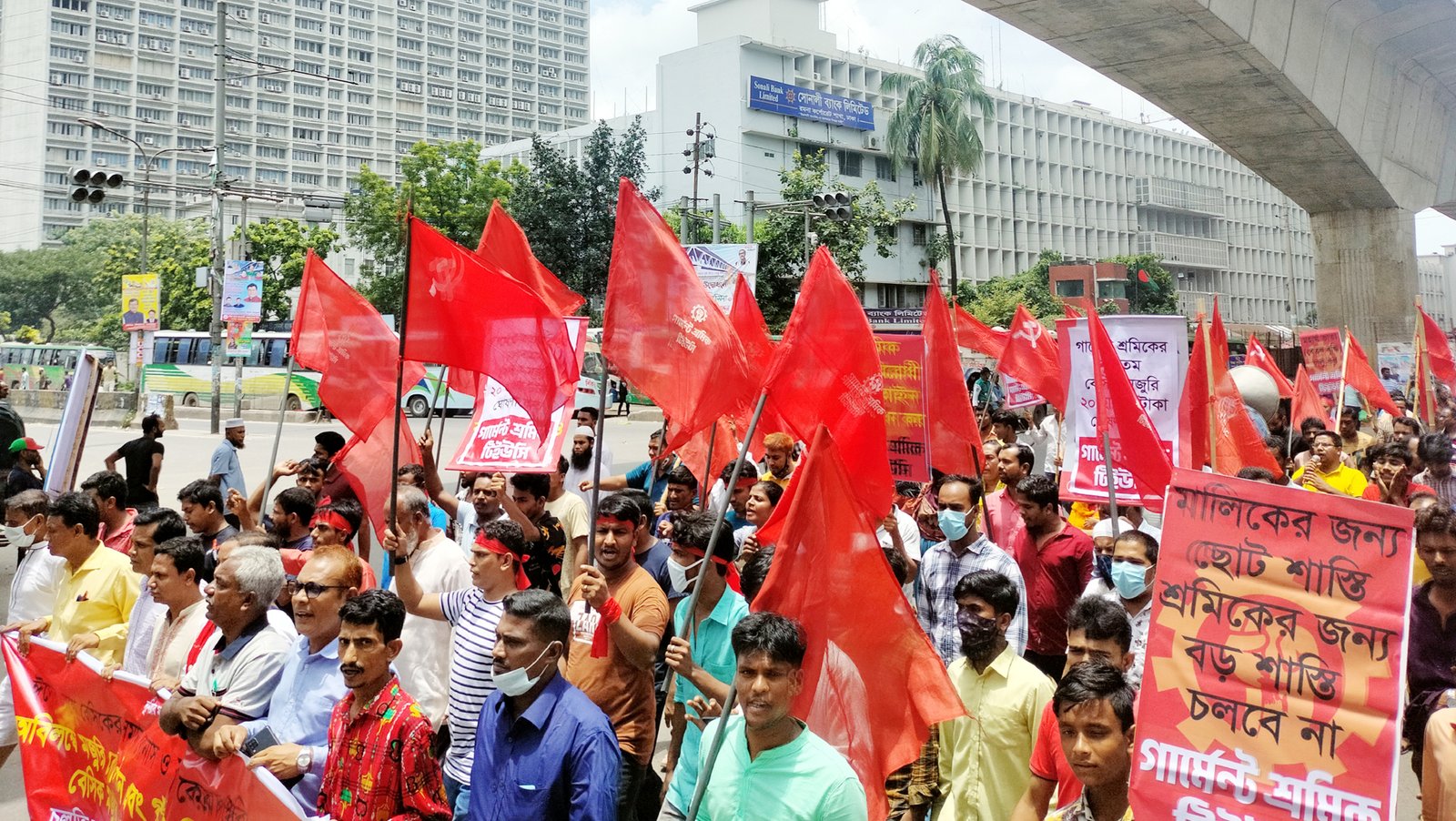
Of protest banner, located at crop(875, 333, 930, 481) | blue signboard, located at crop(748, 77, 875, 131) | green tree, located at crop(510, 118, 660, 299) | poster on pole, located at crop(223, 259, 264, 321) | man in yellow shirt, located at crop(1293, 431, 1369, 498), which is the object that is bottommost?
man in yellow shirt, located at crop(1293, 431, 1369, 498)

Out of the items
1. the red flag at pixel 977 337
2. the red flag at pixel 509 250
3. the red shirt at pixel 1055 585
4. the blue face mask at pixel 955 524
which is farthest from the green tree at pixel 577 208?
the blue face mask at pixel 955 524

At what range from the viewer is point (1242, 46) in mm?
14289

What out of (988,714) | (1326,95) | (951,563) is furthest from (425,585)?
(1326,95)

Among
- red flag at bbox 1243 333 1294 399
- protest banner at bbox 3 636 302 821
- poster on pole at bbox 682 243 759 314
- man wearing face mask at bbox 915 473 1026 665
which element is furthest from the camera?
poster on pole at bbox 682 243 759 314

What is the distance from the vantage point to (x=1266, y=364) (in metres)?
14.0

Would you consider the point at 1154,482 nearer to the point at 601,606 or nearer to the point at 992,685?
the point at 992,685

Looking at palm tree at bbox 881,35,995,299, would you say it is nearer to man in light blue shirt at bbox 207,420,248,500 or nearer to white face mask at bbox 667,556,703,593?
man in light blue shirt at bbox 207,420,248,500

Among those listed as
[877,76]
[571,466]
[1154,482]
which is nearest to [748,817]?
[1154,482]

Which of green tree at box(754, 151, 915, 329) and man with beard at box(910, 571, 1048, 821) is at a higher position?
green tree at box(754, 151, 915, 329)

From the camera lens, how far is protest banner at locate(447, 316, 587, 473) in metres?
7.56

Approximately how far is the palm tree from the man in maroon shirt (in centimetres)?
4127

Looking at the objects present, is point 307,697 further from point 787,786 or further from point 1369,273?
point 1369,273

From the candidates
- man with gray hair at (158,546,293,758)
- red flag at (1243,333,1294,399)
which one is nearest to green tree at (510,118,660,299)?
red flag at (1243,333,1294,399)

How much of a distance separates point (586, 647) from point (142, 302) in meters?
30.2
